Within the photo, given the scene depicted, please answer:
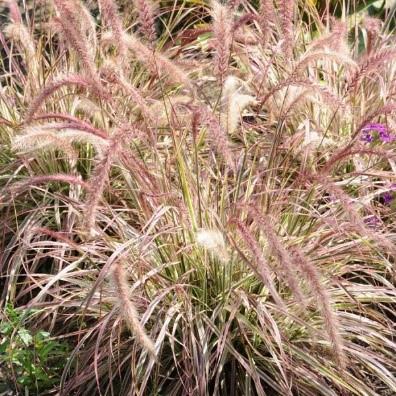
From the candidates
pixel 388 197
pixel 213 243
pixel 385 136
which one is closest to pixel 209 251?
pixel 213 243

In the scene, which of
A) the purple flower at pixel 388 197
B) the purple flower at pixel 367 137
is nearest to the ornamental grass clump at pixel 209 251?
the purple flower at pixel 388 197

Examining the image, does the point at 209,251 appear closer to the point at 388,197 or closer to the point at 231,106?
the point at 231,106

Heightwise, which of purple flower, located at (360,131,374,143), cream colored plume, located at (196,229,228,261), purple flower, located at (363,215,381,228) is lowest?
cream colored plume, located at (196,229,228,261)

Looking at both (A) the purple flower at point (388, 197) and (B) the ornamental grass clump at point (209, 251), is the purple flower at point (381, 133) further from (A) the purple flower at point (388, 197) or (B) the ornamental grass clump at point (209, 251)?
(A) the purple flower at point (388, 197)

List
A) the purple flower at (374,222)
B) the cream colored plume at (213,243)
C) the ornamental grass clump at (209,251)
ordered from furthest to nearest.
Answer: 1. the purple flower at (374,222)
2. the ornamental grass clump at (209,251)
3. the cream colored plume at (213,243)

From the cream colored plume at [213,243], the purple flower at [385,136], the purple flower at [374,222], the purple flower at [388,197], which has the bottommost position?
the cream colored plume at [213,243]

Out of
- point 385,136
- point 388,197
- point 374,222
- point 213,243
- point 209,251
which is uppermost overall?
point 385,136

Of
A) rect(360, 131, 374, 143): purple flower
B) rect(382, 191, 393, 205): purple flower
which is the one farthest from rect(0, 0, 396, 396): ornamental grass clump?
rect(360, 131, 374, 143): purple flower

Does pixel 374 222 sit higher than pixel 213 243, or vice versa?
pixel 374 222

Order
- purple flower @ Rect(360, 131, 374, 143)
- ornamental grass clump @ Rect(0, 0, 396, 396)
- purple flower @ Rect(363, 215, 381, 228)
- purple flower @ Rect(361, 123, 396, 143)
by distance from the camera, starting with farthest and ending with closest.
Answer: purple flower @ Rect(360, 131, 374, 143), purple flower @ Rect(361, 123, 396, 143), purple flower @ Rect(363, 215, 381, 228), ornamental grass clump @ Rect(0, 0, 396, 396)

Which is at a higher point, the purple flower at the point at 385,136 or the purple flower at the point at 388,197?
the purple flower at the point at 385,136

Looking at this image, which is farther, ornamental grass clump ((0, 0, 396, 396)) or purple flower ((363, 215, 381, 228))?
purple flower ((363, 215, 381, 228))

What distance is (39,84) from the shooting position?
4629 millimetres

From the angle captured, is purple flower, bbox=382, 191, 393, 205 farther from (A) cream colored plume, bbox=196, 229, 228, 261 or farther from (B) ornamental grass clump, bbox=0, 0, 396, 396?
(A) cream colored plume, bbox=196, 229, 228, 261
